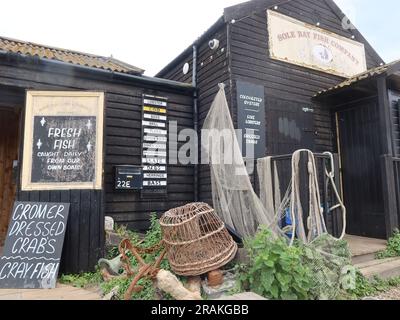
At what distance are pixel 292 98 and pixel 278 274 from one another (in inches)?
→ 178

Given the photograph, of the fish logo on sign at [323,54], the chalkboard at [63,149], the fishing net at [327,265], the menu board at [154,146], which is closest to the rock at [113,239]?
the chalkboard at [63,149]

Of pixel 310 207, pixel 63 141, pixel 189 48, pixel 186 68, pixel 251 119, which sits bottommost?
pixel 310 207

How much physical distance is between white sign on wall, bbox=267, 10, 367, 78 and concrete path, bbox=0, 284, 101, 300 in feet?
17.8

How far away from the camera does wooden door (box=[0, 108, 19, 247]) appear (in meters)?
6.32

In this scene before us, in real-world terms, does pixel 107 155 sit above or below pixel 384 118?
below

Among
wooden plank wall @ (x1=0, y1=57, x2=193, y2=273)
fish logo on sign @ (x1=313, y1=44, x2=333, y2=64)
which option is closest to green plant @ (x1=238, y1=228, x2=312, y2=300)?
wooden plank wall @ (x1=0, y1=57, x2=193, y2=273)

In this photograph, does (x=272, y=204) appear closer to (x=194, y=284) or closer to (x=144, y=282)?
(x=194, y=284)

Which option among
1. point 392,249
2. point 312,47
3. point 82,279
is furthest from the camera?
point 312,47

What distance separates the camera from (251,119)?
5.72 m

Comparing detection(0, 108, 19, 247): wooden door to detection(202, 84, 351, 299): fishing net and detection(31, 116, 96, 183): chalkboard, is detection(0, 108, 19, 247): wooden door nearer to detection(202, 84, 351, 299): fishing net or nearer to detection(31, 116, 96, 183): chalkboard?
detection(31, 116, 96, 183): chalkboard

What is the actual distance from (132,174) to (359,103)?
4881 mm

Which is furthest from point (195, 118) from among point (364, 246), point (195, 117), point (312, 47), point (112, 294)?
point (112, 294)

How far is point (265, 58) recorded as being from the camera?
618 centimetres

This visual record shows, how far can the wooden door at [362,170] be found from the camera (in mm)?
5898
